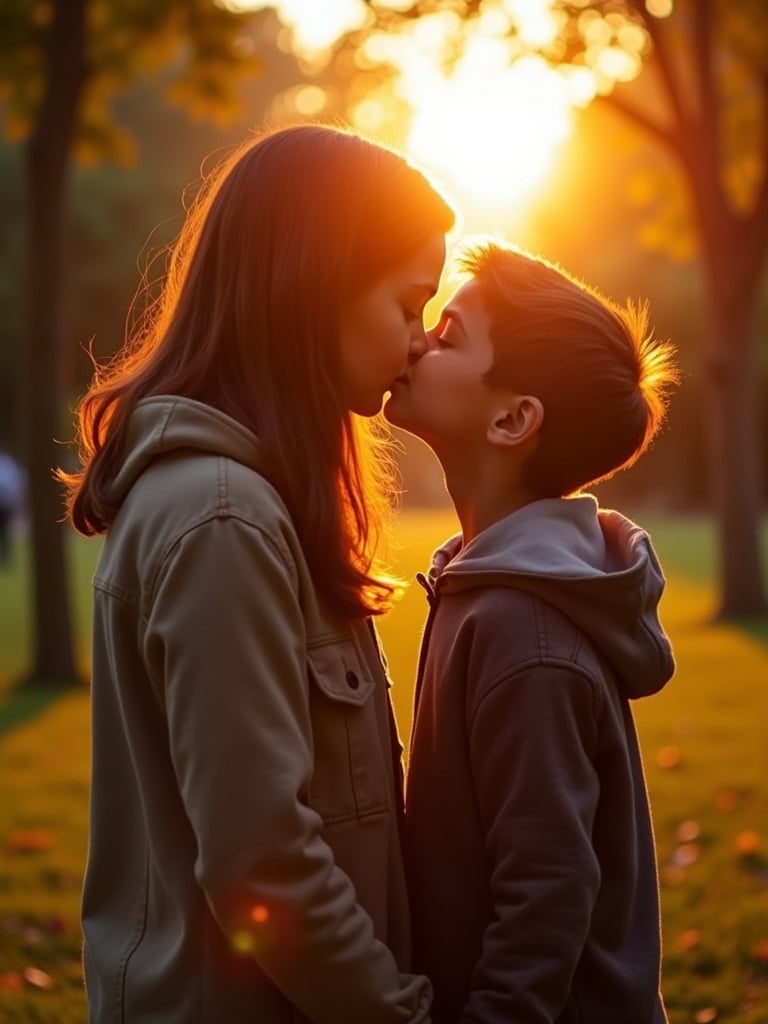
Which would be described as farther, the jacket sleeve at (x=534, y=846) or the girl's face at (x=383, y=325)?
the girl's face at (x=383, y=325)

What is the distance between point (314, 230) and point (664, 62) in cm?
1178

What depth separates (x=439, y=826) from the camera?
218cm

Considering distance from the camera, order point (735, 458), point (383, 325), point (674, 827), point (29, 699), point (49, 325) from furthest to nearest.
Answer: point (735, 458), point (49, 325), point (29, 699), point (674, 827), point (383, 325)

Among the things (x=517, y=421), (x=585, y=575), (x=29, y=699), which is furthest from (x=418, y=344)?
(x=29, y=699)

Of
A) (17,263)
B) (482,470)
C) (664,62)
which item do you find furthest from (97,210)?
(482,470)

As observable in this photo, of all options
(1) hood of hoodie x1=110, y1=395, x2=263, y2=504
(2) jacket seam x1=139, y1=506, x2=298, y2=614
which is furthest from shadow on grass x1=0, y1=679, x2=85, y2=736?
(2) jacket seam x1=139, y1=506, x2=298, y2=614

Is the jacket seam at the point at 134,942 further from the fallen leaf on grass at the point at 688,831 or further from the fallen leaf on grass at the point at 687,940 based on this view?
the fallen leaf on grass at the point at 688,831

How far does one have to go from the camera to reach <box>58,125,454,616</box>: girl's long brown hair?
6.76 ft

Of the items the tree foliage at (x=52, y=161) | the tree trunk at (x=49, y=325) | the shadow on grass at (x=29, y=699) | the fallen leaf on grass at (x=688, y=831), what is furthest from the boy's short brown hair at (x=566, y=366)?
the tree trunk at (x=49, y=325)

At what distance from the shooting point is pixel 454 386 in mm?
2338

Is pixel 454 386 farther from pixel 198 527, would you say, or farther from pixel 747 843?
pixel 747 843

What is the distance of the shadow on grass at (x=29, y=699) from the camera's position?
9000 millimetres

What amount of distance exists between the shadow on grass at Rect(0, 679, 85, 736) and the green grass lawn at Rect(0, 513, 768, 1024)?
0.07 feet

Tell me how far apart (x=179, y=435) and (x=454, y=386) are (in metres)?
0.57
